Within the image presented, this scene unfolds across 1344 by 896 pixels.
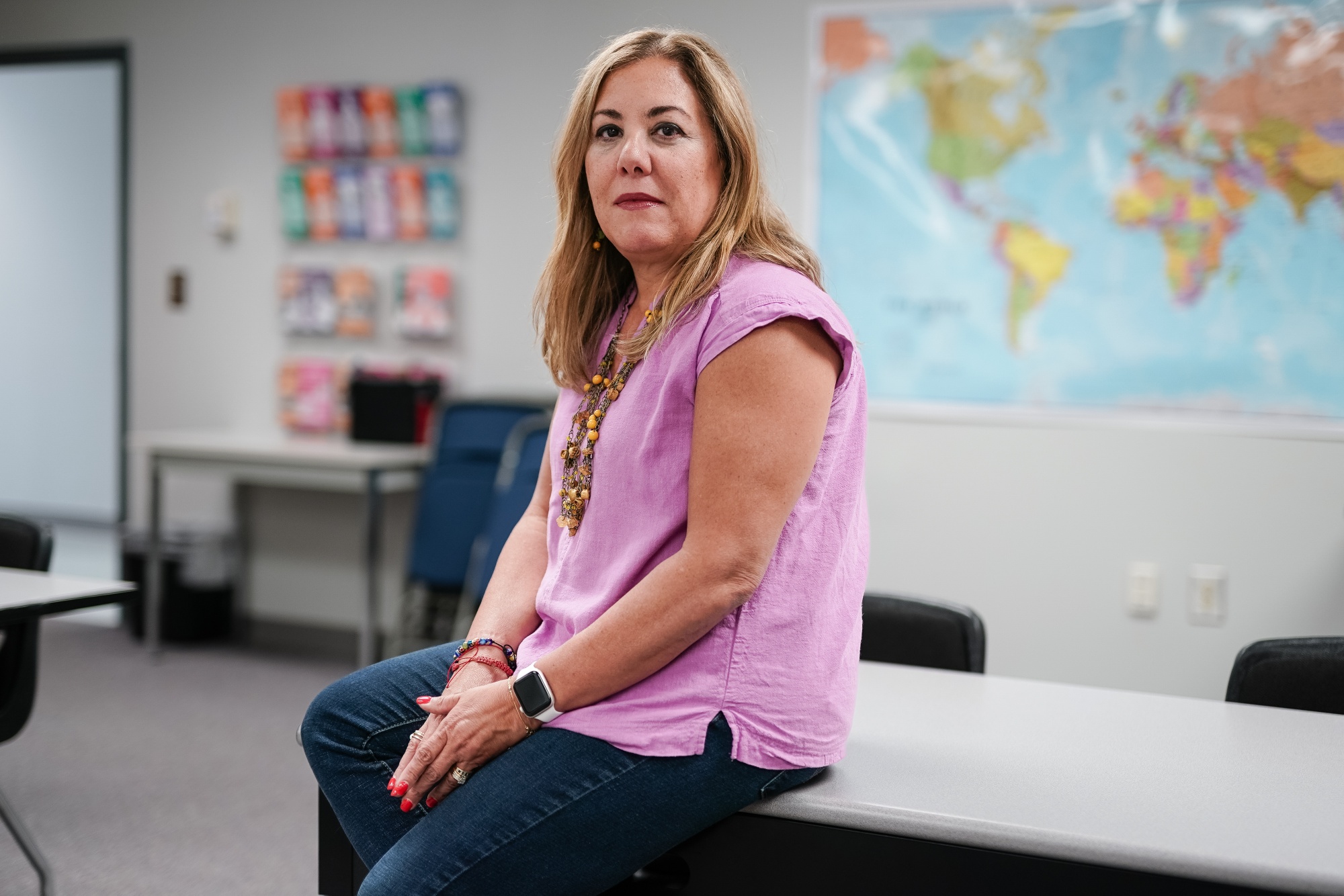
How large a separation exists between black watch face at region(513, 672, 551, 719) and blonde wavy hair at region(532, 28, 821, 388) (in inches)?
14.8

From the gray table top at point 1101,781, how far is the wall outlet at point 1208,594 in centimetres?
194

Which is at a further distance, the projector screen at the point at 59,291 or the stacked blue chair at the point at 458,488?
the projector screen at the point at 59,291

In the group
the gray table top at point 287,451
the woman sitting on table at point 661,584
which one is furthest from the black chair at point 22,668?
the gray table top at point 287,451

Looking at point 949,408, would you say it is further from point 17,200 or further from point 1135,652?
point 17,200

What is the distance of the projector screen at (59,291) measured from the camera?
6.37m

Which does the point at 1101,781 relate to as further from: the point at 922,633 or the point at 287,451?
the point at 287,451

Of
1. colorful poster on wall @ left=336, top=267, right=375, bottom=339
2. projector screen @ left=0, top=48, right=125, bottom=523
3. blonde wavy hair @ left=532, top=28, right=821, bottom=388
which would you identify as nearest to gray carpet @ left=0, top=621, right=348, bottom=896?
colorful poster on wall @ left=336, top=267, right=375, bottom=339

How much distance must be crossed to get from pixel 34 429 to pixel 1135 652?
5786 millimetres

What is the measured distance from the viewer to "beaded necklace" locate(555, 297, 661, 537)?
1403mm

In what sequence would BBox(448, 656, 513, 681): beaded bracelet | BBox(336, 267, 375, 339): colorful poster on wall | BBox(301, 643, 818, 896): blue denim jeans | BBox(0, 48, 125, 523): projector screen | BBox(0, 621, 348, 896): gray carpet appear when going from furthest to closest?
BBox(0, 48, 125, 523): projector screen → BBox(336, 267, 375, 339): colorful poster on wall → BBox(0, 621, 348, 896): gray carpet → BBox(448, 656, 513, 681): beaded bracelet → BBox(301, 643, 818, 896): blue denim jeans

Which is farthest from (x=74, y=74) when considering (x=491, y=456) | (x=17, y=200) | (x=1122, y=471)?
(x=1122, y=471)

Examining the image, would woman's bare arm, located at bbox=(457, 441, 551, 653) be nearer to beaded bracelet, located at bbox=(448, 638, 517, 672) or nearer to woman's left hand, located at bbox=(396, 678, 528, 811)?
beaded bracelet, located at bbox=(448, 638, 517, 672)

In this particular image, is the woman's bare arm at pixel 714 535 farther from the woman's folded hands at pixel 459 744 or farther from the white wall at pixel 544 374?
the white wall at pixel 544 374

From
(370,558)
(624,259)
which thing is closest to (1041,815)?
(624,259)
